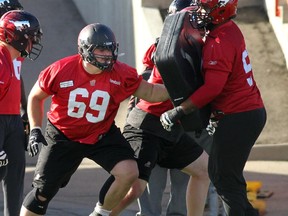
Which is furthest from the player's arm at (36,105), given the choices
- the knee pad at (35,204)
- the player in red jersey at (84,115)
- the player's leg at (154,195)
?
the player's leg at (154,195)

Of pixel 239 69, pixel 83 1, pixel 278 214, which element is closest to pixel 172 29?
pixel 239 69

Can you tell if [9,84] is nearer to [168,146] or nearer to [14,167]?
[14,167]

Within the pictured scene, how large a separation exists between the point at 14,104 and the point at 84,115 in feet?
2.09

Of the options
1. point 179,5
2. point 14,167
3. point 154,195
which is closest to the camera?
point 14,167

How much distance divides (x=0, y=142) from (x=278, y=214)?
2938 millimetres

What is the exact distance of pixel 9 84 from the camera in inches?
304

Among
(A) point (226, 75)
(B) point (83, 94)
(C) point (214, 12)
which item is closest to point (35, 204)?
(B) point (83, 94)

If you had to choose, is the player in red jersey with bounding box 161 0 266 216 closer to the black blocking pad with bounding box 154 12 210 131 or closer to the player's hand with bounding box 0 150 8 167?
the black blocking pad with bounding box 154 12 210 131

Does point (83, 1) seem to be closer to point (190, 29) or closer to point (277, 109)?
point (277, 109)

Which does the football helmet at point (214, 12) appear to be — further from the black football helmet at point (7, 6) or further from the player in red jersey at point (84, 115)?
the black football helmet at point (7, 6)

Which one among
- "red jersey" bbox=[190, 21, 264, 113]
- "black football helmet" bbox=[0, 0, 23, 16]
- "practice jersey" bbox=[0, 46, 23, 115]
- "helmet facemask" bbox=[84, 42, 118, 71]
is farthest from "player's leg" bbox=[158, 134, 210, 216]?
"black football helmet" bbox=[0, 0, 23, 16]

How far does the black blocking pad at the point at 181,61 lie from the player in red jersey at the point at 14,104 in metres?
1.19

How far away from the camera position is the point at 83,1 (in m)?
16.3

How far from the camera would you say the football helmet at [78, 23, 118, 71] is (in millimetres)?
7574
